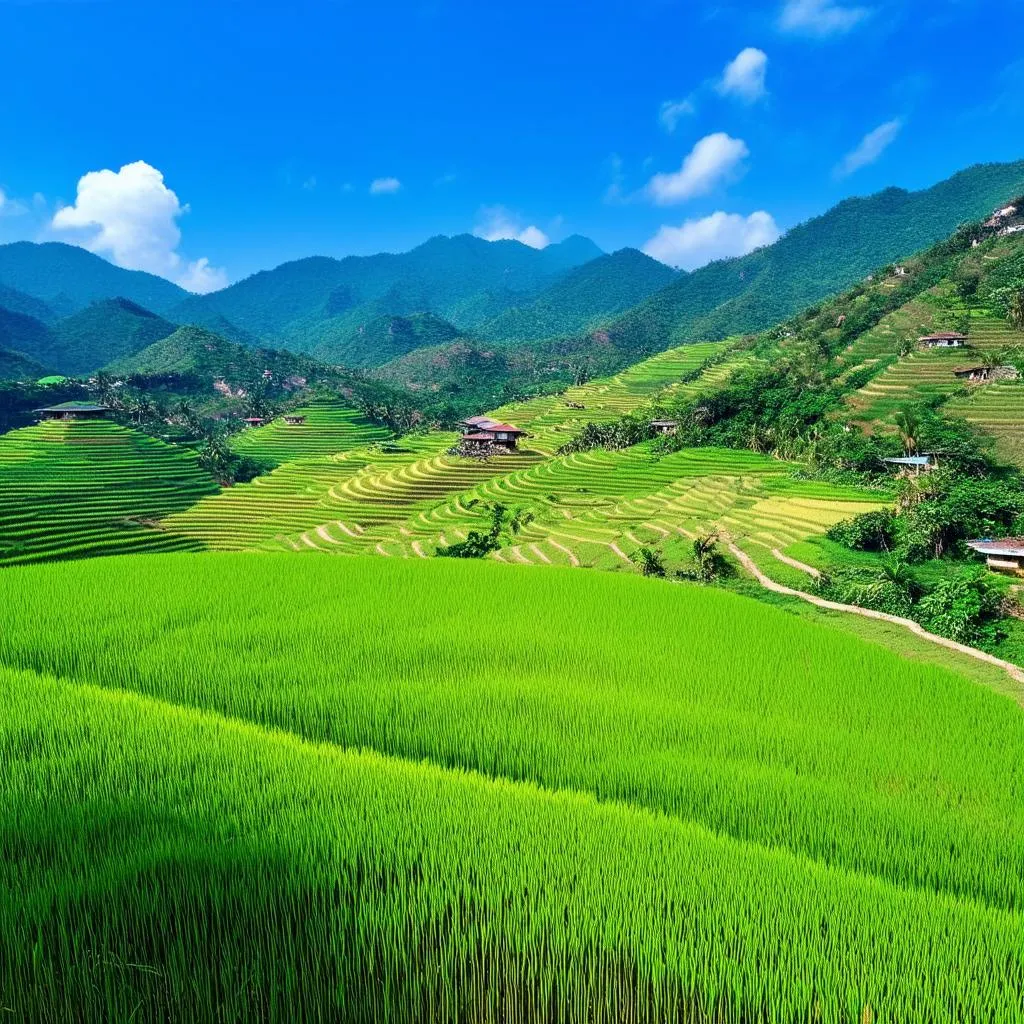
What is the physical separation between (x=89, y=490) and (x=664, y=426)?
116 feet

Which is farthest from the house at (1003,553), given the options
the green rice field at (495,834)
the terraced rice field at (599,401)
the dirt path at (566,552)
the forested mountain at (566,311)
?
the forested mountain at (566,311)

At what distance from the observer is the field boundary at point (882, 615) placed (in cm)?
889

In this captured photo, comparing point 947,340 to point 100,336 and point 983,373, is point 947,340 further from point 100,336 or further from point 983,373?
point 100,336

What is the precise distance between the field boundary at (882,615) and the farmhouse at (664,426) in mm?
26014

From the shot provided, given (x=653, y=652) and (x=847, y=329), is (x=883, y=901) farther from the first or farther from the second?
(x=847, y=329)

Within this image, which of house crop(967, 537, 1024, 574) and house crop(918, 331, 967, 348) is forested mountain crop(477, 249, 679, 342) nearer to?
house crop(918, 331, 967, 348)

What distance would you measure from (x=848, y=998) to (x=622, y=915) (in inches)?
33.5

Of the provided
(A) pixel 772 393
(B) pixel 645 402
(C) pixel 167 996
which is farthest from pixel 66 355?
(C) pixel 167 996

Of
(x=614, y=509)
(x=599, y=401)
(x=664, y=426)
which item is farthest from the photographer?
(x=599, y=401)

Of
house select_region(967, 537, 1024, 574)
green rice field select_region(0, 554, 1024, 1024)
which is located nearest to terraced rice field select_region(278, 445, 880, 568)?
house select_region(967, 537, 1024, 574)

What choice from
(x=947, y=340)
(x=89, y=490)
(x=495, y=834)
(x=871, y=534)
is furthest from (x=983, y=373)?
(x=89, y=490)

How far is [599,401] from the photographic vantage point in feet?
219

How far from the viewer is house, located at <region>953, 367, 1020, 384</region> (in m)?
32.2

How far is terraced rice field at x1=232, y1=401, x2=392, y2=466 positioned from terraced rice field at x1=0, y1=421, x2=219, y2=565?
12507 mm
